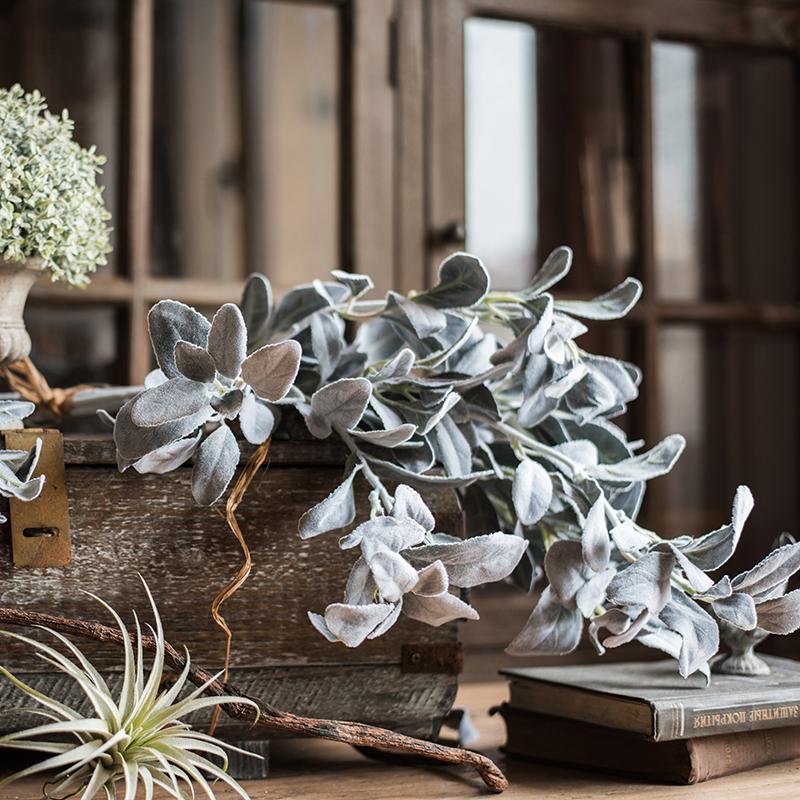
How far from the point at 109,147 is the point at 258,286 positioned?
0.66 meters

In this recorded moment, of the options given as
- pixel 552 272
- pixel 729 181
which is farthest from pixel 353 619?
pixel 729 181

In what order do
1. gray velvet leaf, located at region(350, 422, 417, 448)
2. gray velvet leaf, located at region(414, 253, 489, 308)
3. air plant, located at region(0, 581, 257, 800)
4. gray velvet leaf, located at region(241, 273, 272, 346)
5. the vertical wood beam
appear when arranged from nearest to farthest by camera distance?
air plant, located at region(0, 581, 257, 800) → gray velvet leaf, located at region(350, 422, 417, 448) → gray velvet leaf, located at region(414, 253, 489, 308) → gray velvet leaf, located at region(241, 273, 272, 346) → the vertical wood beam

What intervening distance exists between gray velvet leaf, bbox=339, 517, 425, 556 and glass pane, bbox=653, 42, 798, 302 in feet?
3.41

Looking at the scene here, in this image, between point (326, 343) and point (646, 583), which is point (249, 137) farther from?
point (646, 583)

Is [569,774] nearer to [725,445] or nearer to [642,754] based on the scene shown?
[642,754]

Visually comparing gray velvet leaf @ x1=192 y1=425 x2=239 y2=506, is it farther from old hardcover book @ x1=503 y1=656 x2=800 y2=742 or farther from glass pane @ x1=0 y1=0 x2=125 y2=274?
glass pane @ x1=0 y1=0 x2=125 y2=274

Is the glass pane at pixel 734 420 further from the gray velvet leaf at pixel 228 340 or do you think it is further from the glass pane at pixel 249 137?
the gray velvet leaf at pixel 228 340

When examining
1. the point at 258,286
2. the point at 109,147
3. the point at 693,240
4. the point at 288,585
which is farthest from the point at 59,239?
the point at 693,240

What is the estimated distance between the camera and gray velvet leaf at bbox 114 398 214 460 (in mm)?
799

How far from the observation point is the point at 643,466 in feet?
3.22

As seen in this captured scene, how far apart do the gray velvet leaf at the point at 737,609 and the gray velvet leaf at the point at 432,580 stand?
226 mm

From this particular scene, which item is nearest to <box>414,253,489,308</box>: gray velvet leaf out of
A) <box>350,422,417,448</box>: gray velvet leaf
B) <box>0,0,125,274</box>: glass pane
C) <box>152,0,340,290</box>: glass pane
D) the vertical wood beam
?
<box>350,422,417,448</box>: gray velvet leaf

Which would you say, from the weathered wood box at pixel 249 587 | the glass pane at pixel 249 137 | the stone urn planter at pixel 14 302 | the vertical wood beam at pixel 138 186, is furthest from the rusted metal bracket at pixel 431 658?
the glass pane at pixel 249 137

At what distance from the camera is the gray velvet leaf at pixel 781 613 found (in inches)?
33.9
